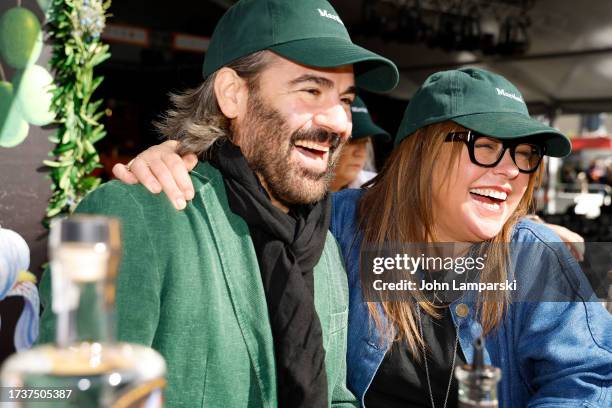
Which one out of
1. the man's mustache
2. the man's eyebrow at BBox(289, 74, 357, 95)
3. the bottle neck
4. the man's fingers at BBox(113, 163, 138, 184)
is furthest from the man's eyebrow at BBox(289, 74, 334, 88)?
the bottle neck

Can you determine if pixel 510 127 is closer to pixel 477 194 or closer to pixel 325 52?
pixel 477 194

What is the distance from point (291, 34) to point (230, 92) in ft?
0.86

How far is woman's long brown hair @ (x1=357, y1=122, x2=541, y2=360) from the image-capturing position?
5.17 ft

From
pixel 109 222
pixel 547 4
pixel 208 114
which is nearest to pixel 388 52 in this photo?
pixel 547 4

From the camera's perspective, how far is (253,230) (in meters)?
1.52

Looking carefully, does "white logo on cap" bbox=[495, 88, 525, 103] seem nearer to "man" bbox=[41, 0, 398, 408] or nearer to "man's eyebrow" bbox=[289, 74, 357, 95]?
"man" bbox=[41, 0, 398, 408]

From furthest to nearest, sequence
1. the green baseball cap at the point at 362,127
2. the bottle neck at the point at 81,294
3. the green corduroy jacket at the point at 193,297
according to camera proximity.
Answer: the green baseball cap at the point at 362,127, the green corduroy jacket at the point at 193,297, the bottle neck at the point at 81,294

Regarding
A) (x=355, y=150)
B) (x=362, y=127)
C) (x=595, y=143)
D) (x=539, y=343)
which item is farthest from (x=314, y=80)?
(x=595, y=143)

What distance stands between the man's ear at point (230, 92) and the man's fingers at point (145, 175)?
0.99 feet

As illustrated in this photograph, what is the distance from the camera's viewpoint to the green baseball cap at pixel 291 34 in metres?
1.44

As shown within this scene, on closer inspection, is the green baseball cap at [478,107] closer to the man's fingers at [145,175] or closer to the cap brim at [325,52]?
the cap brim at [325,52]

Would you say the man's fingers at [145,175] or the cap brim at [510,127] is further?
the cap brim at [510,127]

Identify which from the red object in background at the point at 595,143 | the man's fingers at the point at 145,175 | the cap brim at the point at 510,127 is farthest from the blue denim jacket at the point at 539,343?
the red object in background at the point at 595,143

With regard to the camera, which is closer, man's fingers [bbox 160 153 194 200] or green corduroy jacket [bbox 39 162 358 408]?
green corduroy jacket [bbox 39 162 358 408]
